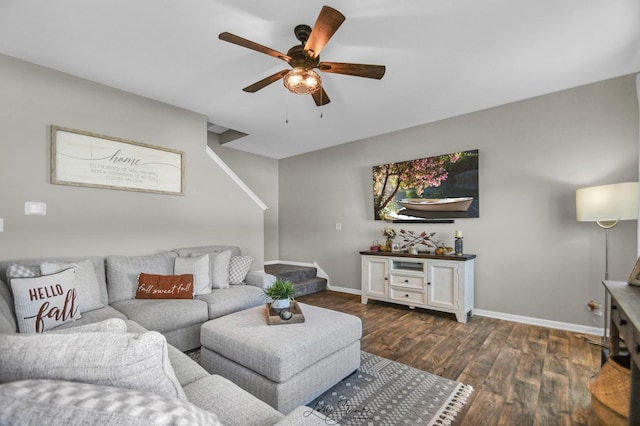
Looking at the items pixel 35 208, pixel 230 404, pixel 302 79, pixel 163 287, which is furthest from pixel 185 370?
pixel 35 208

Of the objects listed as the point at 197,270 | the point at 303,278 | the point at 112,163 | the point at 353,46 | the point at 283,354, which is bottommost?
the point at 303,278

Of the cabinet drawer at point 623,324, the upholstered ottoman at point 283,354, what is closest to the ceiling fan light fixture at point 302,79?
the upholstered ottoman at point 283,354

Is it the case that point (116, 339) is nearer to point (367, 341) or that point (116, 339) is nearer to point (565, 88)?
point (367, 341)

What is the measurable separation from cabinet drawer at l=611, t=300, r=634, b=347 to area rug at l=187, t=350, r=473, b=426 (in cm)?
95

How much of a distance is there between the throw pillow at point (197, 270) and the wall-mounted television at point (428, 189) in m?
2.61

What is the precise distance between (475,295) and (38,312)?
4.21 metres

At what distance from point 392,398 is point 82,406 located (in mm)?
1818

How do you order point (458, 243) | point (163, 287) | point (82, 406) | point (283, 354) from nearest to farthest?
point (82, 406)
point (283, 354)
point (163, 287)
point (458, 243)

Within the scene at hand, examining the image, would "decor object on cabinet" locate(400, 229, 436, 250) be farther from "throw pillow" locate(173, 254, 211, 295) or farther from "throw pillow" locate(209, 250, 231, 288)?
"throw pillow" locate(173, 254, 211, 295)

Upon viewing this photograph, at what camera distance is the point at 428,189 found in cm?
394

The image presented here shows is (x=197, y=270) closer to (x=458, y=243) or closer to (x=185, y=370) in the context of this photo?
(x=185, y=370)

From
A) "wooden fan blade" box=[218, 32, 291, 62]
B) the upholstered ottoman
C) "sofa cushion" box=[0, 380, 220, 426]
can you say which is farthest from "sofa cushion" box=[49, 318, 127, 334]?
"wooden fan blade" box=[218, 32, 291, 62]

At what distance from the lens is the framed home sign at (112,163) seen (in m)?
2.66

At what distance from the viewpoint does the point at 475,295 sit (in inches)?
141
